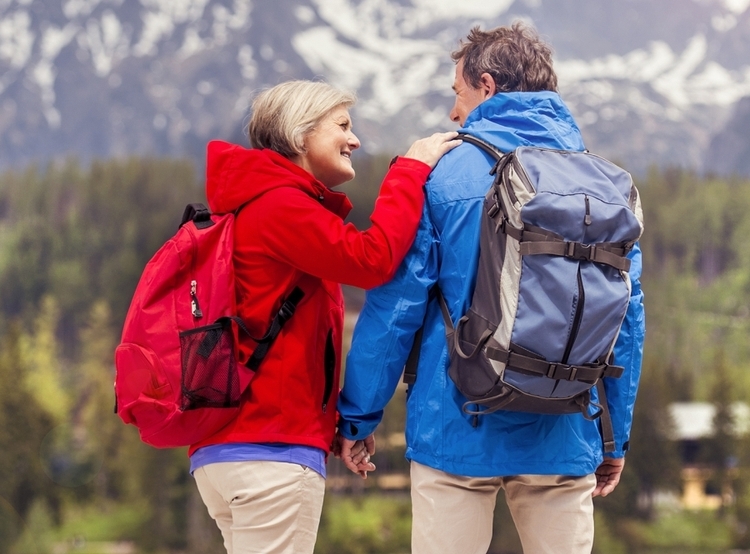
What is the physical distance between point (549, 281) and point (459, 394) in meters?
0.31

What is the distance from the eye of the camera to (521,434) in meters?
1.64

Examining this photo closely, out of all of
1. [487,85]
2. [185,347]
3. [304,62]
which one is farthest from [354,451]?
[304,62]

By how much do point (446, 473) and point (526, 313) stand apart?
366 mm

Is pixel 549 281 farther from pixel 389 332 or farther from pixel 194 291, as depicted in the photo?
pixel 194 291

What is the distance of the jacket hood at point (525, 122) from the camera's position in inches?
66.7

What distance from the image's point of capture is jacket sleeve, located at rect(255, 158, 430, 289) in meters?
1.65

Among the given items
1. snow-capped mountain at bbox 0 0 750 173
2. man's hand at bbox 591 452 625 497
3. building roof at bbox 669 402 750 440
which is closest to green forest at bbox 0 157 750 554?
building roof at bbox 669 402 750 440

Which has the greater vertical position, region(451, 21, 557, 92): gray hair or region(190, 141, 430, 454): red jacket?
region(451, 21, 557, 92): gray hair

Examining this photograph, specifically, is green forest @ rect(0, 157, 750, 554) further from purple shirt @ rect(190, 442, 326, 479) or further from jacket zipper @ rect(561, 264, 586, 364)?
jacket zipper @ rect(561, 264, 586, 364)

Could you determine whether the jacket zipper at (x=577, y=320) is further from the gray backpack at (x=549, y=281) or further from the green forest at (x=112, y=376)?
the green forest at (x=112, y=376)

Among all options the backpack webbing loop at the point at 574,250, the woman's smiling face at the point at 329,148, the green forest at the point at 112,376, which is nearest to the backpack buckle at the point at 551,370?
the backpack webbing loop at the point at 574,250

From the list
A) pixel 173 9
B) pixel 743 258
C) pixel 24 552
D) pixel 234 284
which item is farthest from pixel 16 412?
pixel 234 284

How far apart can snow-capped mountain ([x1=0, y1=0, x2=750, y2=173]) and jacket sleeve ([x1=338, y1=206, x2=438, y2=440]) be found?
11251 millimetres

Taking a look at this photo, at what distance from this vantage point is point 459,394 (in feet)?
5.42
